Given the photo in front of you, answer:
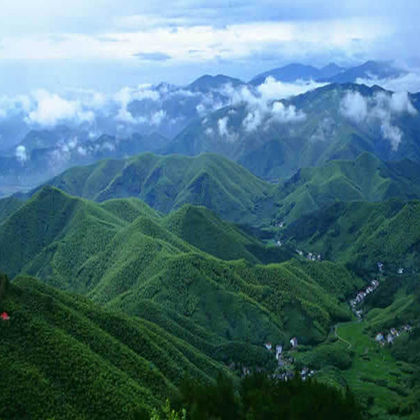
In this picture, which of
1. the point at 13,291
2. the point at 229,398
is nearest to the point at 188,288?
the point at 13,291

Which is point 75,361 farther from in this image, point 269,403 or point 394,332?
point 394,332

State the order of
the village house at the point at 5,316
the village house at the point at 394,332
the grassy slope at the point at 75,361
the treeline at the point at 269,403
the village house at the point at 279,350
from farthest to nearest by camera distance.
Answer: the village house at the point at 394,332, the village house at the point at 279,350, the village house at the point at 5,316, the grassy slope at the point at 75,361, the treeline at the point at 269,403

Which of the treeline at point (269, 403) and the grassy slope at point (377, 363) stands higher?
the treeline at point (269, 403)

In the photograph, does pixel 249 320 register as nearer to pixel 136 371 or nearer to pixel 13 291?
pixel 136 371

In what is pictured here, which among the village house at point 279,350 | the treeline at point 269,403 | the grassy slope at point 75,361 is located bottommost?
the village house at point 279,350

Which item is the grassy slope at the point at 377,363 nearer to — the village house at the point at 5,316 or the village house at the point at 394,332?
the village house at the point at 394,332

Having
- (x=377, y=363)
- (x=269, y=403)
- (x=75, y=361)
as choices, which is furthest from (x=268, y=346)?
(x=269, y=403)

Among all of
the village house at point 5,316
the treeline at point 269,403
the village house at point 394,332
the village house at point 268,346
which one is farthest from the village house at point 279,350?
the treeline at point 269,403

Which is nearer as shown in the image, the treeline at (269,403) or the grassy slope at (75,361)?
the treeline at (269,403)
